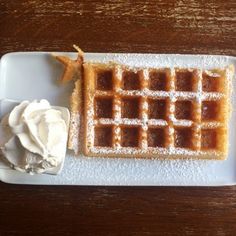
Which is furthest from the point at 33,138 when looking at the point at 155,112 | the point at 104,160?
the point at 155,112

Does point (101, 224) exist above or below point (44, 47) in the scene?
below

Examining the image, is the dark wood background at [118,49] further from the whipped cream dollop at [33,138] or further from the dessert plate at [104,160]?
the whipped cream dollop at [33,138]

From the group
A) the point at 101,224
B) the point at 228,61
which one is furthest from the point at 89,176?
the point at 228,61

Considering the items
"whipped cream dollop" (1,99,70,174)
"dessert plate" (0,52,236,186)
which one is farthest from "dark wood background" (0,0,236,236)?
"whipped cream dollop" (1,99,70,174)

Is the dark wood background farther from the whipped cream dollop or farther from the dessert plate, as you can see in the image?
the whipped cream dollop

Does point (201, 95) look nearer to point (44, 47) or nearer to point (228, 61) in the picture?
point (228, 61)

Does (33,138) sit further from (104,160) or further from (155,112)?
(155,112)
